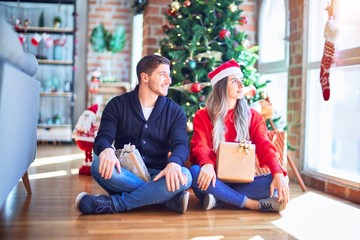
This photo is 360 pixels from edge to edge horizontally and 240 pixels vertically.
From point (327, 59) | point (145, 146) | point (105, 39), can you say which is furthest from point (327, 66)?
point (105, 39)

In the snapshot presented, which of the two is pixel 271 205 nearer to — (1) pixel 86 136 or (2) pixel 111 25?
(1) pixel 86 136

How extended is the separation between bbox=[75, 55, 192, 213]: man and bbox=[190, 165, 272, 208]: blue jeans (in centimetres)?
18

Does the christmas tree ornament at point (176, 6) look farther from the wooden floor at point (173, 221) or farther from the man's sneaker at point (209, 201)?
the man's sneaker at point (209, 201)

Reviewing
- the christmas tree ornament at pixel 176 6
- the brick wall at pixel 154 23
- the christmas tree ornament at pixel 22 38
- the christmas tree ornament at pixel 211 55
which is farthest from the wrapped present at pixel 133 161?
the christmas tree ornament at pixel 22 38

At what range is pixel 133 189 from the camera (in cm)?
300

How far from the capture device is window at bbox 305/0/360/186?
379 centimetres

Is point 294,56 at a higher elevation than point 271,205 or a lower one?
higher

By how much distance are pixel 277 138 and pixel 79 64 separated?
16.2ft

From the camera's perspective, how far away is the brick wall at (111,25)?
A: 8125mm

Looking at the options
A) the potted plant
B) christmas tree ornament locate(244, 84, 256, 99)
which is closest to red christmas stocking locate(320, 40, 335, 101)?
christmas tree ornament locate(244, 84, 256, 99)

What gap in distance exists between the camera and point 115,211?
298cm

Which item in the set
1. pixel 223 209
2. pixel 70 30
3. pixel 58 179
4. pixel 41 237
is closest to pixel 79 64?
pixel 70 30

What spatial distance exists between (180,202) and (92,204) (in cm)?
49

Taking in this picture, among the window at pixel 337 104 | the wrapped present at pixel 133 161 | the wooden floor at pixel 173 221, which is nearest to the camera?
the wooden floor at pixel 173 221
